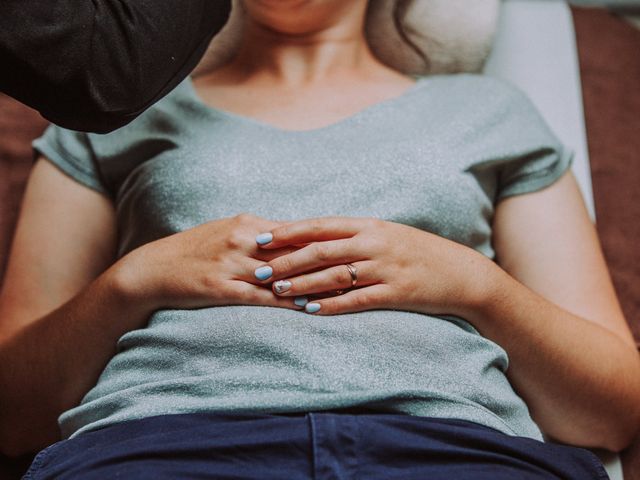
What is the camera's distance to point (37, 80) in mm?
632

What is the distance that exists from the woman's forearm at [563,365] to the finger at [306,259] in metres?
0.16

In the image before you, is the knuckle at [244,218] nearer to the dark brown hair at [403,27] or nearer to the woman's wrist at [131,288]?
the woman's wrist at [131,288]

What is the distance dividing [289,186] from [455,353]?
0.25 meters

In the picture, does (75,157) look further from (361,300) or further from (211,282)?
(361,300)

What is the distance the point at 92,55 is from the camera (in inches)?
25.6

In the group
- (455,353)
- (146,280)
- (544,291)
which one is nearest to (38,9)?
(146,280)

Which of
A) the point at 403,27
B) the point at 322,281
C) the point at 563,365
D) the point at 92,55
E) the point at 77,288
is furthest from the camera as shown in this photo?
the point at 403,27

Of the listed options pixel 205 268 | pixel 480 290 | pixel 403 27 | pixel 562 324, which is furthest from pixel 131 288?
pixel 403 27

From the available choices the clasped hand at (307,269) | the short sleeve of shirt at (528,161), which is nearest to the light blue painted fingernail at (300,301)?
the clasped hand at (307,269)

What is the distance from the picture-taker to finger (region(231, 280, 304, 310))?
2.61 ft

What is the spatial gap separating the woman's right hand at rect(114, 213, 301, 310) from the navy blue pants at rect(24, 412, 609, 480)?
0.12 m

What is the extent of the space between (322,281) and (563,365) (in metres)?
0.30

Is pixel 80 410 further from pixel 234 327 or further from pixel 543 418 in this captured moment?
pixel 543 418

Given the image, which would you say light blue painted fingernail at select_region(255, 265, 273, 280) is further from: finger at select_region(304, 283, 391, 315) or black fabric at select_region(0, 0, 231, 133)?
black fabric at select_region(0, 0, 231, 133)
